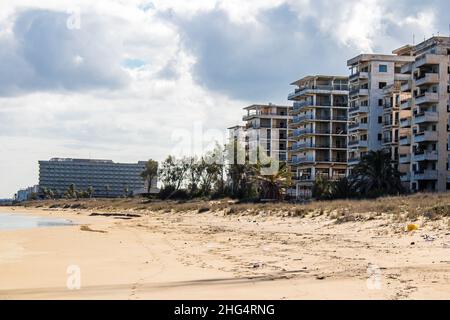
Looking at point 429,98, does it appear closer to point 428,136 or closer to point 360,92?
point 428,136

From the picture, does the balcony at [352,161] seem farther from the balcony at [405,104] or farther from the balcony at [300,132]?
the balcony at [405,104]

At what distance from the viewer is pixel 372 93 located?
93500 millimetres

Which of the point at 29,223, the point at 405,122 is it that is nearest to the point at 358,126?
the point at 405,122

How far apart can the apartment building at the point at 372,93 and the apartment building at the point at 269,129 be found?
108 feet

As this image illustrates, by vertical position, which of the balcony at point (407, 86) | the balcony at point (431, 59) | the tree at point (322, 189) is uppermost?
the balcony at point (431, 59)

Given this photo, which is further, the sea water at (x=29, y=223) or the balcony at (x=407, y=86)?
the balcony at (x=407, y=86)

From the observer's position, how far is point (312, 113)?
10788cm

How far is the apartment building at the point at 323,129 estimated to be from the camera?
108m

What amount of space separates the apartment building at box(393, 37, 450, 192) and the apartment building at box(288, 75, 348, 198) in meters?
29.8

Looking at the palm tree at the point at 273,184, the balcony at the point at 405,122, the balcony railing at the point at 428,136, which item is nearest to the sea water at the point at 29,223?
the palm tree at the point at 273,184

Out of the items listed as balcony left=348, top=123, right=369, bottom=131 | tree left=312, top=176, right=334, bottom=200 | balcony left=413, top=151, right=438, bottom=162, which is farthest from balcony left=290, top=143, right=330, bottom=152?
balcony left=413, top=151, right=438, bottom=162

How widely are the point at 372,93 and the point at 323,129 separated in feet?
54.6

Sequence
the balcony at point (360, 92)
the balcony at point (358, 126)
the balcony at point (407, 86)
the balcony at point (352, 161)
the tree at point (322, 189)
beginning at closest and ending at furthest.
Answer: the tree at point (322, 189) → the balcony at point (407, 86) → the balcony at point (360, 92) → the balcony at point (358, 126) → the balcony at point (352, 161)

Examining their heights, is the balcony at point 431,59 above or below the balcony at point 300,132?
above
